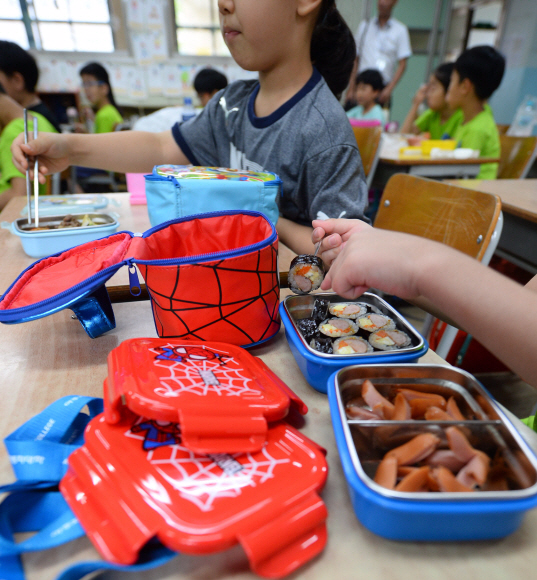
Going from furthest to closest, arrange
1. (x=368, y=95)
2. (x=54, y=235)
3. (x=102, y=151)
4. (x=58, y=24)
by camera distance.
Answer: (x=58, y=24), (x=368, y=95), (x=102, y=151), (x=54, y=235)

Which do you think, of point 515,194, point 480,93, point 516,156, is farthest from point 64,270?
point 480,93

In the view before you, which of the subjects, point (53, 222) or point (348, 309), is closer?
point (348, 309)

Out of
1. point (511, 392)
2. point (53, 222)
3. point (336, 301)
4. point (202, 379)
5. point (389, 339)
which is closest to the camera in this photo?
point (202, 379)

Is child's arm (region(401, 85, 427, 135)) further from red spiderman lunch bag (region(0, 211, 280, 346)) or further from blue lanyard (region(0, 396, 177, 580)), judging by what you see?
blue lanyard (region(0, 396, 177, 580))

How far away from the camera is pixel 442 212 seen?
1.01m

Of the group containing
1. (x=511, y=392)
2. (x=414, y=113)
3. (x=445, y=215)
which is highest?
(x=445, y=215)

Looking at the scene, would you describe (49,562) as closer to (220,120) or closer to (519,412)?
(220,120)

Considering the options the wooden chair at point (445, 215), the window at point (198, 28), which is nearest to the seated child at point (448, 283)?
the wooden chair at point (445, 215)

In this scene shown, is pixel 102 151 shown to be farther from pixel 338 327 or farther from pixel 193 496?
pixel 193 496

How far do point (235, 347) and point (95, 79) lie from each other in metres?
4.29

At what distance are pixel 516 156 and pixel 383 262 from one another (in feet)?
9.12

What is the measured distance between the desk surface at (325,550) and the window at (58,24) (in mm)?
5699

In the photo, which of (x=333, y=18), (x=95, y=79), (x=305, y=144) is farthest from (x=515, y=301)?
(x=95, y=79)

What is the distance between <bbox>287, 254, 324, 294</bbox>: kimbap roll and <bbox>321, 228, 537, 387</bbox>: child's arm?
14 centimetres
